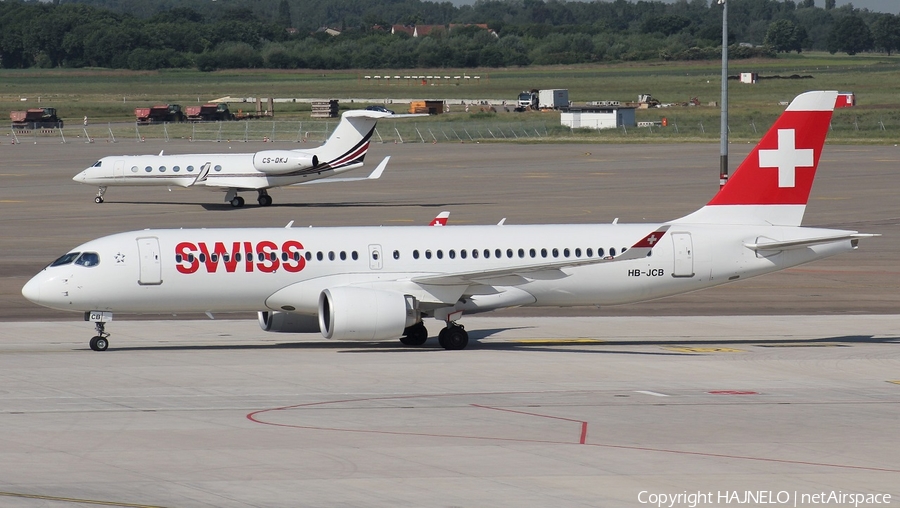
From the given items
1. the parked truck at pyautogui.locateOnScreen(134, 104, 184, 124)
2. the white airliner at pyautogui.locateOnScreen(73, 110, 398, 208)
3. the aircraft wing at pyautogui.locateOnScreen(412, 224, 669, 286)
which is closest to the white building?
the parked truck at pyautogui.locateOnScreen(134, 104, 184, 124)

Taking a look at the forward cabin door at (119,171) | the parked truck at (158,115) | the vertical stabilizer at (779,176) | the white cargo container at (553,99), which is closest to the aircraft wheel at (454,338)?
the vertical stabilizer at (779,176)

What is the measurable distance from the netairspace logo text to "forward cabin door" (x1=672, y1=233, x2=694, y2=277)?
14.6 metres

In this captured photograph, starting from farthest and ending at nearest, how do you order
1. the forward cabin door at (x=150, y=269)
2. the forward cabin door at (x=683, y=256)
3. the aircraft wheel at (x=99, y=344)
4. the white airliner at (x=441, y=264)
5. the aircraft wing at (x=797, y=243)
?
1. the forward cabin door at (x=683, y=256)
2. the aircraft wing at (x=797, y=243)
3. the aircraft wheel at (x=99, y=344)
4. the forward cabin door at (x=150, y=269)
5. the white airliner at (x=441, y=264)

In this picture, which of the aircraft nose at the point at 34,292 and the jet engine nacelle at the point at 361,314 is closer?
the jet engine nacelle at the point at 361,314

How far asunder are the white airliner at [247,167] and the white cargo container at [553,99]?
314ft

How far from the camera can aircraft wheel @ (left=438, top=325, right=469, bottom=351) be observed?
104ft

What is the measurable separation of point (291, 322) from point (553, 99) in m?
135

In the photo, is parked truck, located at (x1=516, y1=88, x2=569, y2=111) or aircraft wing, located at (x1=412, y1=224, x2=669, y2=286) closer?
aircraft wing, located at (x1=412, y1=224, x2=669, y2=286)

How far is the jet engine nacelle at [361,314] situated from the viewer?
29.5m

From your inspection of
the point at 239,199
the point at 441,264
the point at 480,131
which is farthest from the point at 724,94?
the point at 480,131

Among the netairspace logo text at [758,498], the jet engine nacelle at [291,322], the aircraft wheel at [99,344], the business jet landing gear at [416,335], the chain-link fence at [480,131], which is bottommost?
the chain-link fence at [480,131]

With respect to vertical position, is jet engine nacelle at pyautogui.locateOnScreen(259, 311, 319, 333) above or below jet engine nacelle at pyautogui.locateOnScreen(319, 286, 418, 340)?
below

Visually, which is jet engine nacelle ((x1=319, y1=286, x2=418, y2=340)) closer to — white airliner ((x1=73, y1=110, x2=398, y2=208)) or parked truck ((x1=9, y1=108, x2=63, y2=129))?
white airliner ((x1=73, y1=110, x2=398, y2=208))

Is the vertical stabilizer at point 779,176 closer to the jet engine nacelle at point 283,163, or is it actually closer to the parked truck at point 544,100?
the jet engine nacelle at point 283,163
